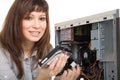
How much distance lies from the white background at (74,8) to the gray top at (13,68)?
1.94 feet

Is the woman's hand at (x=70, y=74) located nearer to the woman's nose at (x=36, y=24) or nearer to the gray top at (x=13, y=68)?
the gray top at (x=13, y=68)

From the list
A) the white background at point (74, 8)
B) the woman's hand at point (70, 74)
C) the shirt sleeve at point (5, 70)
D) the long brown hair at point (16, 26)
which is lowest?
the woman's hand at point (70, 74)

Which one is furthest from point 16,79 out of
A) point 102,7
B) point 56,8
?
point 56,8

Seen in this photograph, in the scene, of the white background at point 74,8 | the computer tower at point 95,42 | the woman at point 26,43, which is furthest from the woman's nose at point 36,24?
the white background at point 74,8

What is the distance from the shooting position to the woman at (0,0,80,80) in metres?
1.06

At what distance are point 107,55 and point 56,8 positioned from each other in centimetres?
101

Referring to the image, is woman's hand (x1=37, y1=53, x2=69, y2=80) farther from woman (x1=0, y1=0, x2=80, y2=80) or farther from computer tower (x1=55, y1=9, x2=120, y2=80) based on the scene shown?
computer tower (x1=55, y1=9, x2=120, y2=80)

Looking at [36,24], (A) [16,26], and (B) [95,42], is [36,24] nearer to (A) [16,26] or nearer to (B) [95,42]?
(A) [16,26]

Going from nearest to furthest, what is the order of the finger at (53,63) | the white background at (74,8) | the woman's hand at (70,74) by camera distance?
1. the finger at (53,63)
2. the woman's hand at (70,74)
3. the white background at (74,8)

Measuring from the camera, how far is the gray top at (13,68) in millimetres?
1061

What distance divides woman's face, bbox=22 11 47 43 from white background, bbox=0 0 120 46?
1.80ft

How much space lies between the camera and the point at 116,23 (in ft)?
3.38

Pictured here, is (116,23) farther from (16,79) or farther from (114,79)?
(16,79)

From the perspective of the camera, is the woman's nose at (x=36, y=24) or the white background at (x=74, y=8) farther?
the white background at (x=74, y=8)
